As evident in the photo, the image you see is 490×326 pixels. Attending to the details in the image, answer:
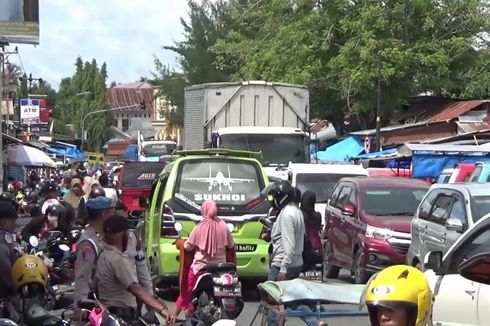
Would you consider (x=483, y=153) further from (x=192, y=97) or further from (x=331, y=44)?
(x=331, y=44)

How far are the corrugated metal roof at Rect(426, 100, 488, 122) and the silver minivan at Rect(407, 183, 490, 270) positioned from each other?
996 inches

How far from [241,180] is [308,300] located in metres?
8.18

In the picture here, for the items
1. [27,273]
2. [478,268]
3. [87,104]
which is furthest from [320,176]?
[87,104]

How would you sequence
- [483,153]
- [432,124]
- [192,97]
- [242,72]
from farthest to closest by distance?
[242,72]
[432,124]
[192,97]
[483,153]

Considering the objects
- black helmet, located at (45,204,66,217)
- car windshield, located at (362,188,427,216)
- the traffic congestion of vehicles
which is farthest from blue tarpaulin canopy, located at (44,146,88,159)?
black helmet, located at (45,204,66,217)

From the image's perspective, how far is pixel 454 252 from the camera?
9.40 m

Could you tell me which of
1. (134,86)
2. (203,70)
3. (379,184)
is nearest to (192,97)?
(379,184)

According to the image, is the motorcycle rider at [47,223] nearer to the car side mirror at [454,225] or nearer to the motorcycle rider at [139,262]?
the car side mirror at [454,225]

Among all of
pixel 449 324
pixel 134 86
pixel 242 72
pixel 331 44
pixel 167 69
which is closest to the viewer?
pixel 449 324

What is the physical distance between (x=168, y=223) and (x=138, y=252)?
610 cm

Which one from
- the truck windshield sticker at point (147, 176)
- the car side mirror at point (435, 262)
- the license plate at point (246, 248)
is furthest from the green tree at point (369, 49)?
the car side mirror at point (435, 262)

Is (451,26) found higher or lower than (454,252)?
higher

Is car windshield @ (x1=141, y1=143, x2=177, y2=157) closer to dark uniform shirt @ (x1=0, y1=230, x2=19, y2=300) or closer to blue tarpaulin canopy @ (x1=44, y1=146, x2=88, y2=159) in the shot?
blue tarpaulin canopy @ (x1=44, y1=146, x2=88, y2=159)

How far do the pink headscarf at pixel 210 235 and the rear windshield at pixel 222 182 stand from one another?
115 inches
